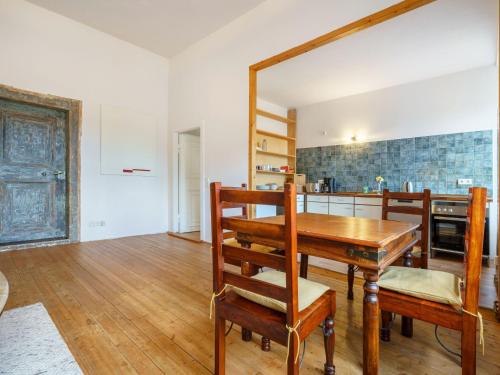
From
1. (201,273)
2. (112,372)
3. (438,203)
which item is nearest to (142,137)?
(201,273)

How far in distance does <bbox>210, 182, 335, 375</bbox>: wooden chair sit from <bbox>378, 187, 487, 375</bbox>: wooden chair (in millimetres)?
334

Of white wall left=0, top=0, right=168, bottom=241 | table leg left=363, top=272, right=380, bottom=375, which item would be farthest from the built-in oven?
white wall left=0, top=0, right=168, bottom=241

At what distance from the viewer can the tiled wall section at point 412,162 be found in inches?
143

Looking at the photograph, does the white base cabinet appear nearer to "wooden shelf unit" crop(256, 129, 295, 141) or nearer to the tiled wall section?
the tiled wall section

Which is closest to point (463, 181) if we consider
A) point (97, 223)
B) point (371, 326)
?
point (371, 326)

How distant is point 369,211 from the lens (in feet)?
13.2

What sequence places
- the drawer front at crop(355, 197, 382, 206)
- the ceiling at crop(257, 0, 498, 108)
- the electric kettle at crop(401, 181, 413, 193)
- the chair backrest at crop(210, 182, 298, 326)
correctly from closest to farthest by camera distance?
the chair backrest at crop(210, 182, 298, 326)
the ceiling at crop(257, 0, 498, 108)
the drawer front at crop(355, 197, 382, 206)
the electric kettle at crop(401, 181, 413, 193)

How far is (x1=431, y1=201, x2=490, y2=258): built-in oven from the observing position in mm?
3223

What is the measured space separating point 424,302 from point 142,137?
4896 millimetres

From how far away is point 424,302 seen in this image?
1168 millimetres

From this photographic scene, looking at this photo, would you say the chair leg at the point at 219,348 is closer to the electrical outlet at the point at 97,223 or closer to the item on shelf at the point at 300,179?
the electrical outlet at the point at 97,223

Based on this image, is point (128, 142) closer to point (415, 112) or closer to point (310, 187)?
point (310, 187)

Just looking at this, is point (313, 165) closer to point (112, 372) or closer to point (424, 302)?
point (424, 302)

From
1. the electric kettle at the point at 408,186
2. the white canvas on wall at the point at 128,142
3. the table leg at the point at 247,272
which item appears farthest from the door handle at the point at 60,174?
the electric kettle at the point at 408,186
